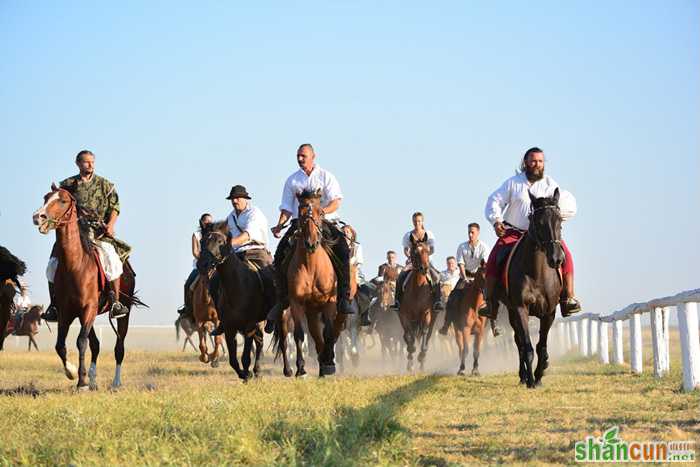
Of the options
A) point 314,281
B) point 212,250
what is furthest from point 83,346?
point 314,281

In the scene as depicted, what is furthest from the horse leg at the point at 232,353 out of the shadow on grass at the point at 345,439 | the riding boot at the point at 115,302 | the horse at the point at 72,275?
the shadow on grass at the point at 345,439

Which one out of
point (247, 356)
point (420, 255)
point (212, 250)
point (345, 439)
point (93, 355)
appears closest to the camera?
point (345, 439)

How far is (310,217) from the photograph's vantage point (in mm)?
15711

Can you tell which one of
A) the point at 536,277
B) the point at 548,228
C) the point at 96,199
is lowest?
the point at 536,277

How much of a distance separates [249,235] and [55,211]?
3.78 m

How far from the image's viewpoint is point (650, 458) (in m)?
7.82

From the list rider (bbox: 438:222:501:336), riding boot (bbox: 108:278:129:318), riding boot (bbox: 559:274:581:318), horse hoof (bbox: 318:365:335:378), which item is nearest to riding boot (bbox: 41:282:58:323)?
riding boot (bbox: 108:278:129:318)

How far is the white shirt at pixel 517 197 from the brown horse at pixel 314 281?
2363 millimetres

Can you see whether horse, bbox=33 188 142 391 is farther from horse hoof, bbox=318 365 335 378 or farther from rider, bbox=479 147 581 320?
rider, bbox=479 147 581 320

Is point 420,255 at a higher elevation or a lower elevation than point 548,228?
higher

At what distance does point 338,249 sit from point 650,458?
9.09 m

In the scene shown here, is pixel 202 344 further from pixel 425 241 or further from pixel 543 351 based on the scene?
pixel 543 351

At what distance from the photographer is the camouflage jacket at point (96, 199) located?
16.2 m

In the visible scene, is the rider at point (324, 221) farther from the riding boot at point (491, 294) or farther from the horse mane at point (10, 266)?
the horse mane at point (10, 266)
